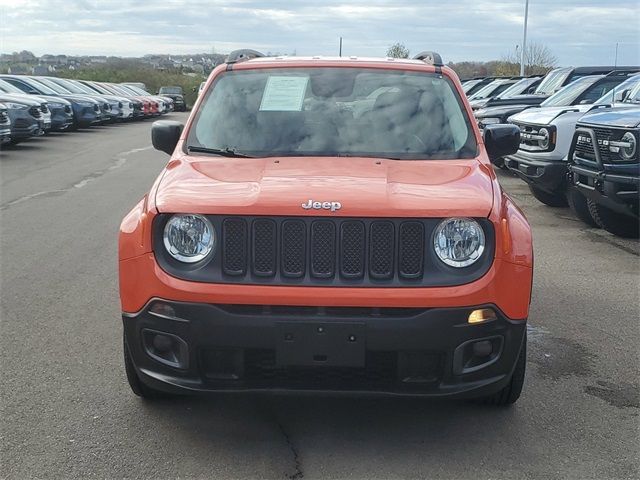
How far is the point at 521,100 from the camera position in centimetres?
1773

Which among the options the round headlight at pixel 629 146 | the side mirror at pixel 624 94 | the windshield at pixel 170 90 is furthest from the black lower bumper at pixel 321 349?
the windshield at pixel 170 90

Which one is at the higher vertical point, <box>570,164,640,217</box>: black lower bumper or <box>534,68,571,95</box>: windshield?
<box>534,68,571,95</box>: windshield

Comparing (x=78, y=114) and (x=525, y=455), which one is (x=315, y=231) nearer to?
(x=525, y=455)

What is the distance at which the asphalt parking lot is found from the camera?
144 inches

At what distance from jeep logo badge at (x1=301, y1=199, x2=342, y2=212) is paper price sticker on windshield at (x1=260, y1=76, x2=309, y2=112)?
1.31 metres

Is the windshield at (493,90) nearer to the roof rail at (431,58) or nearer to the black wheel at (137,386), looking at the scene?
the roof rail at (431,58)

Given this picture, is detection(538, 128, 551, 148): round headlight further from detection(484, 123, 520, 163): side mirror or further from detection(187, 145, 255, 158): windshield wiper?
detection(187, 145, 255, 158): windshield wiper

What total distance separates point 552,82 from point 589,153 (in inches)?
385

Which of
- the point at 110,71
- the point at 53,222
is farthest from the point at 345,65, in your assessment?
the point at 110,71

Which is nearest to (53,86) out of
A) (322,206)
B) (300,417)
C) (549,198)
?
(549,198)

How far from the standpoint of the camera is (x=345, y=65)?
5.12 metres

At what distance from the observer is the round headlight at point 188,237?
366 centimetres

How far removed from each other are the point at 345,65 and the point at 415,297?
6.91ft

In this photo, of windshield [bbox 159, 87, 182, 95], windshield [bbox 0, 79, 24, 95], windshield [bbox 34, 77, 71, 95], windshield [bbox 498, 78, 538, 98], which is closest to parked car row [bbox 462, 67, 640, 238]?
windshield [bbox 498, 78, 538, 98]
